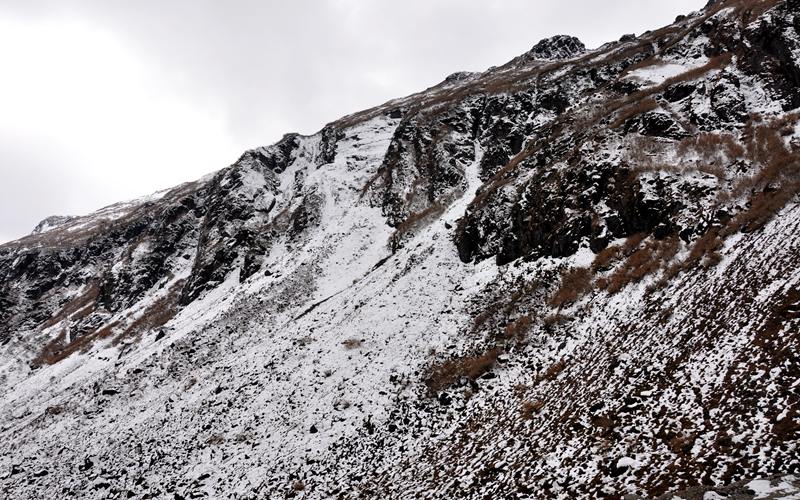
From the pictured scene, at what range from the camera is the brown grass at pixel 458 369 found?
21.7 m

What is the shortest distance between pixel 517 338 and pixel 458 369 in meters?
3.38

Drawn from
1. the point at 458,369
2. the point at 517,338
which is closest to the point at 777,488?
the point at 517,338

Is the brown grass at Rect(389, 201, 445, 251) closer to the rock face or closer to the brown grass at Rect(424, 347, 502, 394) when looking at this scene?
the brown grass at Rect(424, 347, 502, 394)

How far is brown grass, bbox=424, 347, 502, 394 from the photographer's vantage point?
2167cm

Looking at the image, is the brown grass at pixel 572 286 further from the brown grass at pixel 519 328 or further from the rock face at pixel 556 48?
the rock face at pixel 556 48

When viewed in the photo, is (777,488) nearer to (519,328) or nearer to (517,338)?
(517,338)

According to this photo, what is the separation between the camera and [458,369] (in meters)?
22.4

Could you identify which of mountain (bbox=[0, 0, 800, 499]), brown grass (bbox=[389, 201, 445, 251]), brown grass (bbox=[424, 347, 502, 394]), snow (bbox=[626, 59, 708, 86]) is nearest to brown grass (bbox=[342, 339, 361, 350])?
mountain (bbox=[0, 0, 800, 499])

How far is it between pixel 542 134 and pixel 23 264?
121400 mm

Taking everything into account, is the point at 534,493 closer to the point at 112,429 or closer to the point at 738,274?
the point at 738,274

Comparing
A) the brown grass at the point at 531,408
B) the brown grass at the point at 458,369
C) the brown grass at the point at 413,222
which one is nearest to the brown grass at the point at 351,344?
the brown grass at the point at 458,369

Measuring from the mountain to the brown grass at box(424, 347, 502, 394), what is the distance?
0.14 meters

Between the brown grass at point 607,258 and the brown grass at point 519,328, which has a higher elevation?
the brown grass at point 607,258

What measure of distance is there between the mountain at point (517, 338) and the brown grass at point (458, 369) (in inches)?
5.4
